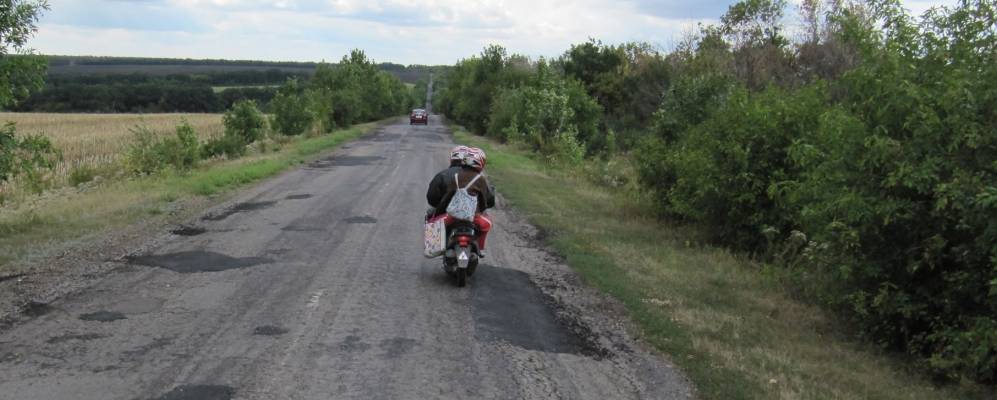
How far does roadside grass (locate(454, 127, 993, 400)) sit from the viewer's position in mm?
6477

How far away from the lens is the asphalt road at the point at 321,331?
18.8 feet

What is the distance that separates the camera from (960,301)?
7133 millimetres

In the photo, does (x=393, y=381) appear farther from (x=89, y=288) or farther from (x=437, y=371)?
(x=89, y=288)

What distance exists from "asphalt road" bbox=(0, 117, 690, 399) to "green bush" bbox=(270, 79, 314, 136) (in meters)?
34.7

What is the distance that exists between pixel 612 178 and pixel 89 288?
19.8 metres

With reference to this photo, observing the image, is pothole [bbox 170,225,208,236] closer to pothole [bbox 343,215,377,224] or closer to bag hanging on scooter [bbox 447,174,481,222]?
pothole [bbox 343,215,377,224]

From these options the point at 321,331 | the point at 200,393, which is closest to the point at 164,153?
the point at 321,331

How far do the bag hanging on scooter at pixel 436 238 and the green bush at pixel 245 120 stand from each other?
88.9 ft

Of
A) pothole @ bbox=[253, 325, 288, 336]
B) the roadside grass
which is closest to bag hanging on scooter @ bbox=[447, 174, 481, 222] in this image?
the roadside grass

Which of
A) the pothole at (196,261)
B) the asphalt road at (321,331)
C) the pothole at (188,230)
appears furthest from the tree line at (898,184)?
the pothole at (188,230)

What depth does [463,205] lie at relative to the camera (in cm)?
948

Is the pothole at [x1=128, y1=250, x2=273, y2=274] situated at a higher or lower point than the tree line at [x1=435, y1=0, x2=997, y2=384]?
lower

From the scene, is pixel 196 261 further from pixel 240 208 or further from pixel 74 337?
pixel 240 208

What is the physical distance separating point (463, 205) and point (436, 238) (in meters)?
0.53
